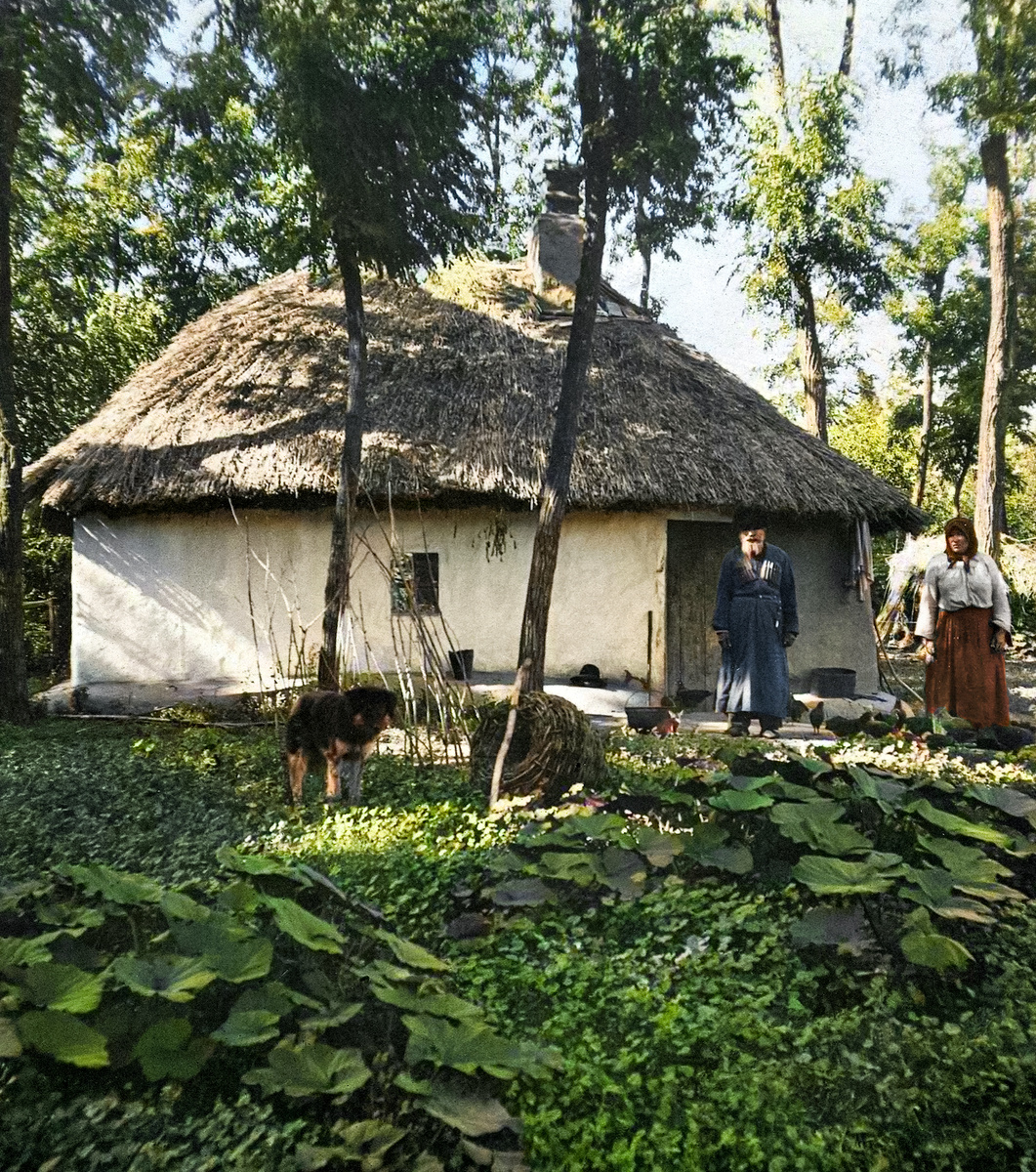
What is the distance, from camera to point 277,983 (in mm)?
2193

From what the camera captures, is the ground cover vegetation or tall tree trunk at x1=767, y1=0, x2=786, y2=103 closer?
the ground cover vegetation

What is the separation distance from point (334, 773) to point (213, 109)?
18.7 ft

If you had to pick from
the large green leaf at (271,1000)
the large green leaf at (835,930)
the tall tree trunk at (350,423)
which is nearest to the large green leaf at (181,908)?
the large green leaf at (271,1000)

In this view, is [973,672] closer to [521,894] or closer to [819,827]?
[819,827]

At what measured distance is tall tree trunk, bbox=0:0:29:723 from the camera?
7715 mm

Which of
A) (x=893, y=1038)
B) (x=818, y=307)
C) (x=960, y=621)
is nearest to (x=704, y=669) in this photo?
(x=960, y=621)

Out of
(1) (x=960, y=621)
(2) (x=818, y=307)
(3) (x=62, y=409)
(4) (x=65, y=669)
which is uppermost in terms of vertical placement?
(2) (x=818, y=307)

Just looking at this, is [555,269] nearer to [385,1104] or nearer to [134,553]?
[134,553]

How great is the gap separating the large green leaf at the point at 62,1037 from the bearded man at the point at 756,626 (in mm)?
5147

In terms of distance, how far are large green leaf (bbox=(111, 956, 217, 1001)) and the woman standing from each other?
19.2 ft

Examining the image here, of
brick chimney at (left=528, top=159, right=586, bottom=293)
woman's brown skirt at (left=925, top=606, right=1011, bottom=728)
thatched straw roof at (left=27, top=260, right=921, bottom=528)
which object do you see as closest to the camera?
woman's brown skirt at (left=925, top=606, right=1011, bottom=728)

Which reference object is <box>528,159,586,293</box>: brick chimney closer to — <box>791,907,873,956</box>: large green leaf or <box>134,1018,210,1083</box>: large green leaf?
<box>791,907,873,956</box>: large green leaf

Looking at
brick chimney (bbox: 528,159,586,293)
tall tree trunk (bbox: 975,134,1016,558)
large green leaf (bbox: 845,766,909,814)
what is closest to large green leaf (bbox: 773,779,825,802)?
large green leaf (bbox: 845,766,909,814)

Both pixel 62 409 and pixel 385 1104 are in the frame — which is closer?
pixel 385 1104
